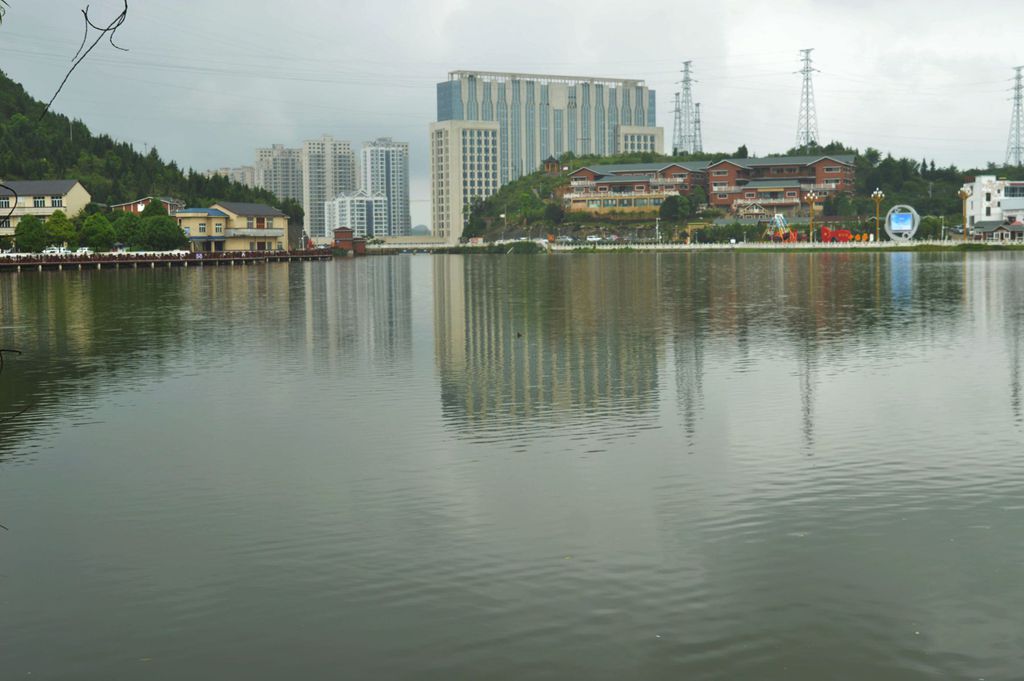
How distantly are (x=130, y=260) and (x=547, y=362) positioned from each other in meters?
86.8

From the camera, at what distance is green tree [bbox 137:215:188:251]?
370 ft

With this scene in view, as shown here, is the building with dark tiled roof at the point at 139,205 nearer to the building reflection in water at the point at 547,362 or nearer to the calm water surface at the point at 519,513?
the building reflection in water at the point at 547,362

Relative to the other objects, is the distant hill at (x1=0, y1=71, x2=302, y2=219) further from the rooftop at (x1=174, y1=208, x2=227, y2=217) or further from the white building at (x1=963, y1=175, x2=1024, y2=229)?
the white building at (x1=963, y1=175, x2=1024, y2=229)

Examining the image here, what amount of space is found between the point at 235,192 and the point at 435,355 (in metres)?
137

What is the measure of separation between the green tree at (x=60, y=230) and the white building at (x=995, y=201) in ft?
343

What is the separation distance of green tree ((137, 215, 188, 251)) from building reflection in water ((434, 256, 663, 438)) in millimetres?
73519

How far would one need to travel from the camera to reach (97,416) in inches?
742

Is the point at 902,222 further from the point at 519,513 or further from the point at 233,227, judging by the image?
the point at 519,513

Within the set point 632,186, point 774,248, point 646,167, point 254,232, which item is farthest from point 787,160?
point 254,232

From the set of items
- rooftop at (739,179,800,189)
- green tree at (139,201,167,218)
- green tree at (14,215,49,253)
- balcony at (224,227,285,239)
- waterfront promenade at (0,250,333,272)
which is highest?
rooftop at (739,179,800,189)

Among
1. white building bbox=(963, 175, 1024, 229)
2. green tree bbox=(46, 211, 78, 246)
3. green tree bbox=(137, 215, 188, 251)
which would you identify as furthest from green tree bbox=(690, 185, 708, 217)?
green tree bbox=(46, 211, 78, 246)

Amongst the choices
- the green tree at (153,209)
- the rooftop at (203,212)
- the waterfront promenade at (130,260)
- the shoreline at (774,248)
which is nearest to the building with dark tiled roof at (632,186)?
the shoreline at (774,248)

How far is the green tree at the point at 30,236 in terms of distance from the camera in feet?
337

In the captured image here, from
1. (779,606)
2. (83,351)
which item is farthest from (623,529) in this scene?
(83,351)
